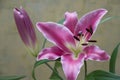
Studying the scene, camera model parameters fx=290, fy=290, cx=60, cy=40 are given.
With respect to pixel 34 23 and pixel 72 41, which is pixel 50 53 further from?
pixel 34 23

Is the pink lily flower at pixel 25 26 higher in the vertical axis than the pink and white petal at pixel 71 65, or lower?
higher

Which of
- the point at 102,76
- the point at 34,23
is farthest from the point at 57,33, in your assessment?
the point at 34,23

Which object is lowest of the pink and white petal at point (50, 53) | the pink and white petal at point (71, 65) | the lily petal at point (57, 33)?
the pink and white petal at point (71, 65)

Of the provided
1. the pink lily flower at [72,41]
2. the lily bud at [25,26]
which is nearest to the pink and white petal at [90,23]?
the pink lily flower at [72,41]

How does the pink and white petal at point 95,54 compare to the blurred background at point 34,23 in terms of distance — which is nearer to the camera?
the pink and white petal at point 95,54

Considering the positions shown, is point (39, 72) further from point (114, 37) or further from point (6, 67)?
point (114, 37)

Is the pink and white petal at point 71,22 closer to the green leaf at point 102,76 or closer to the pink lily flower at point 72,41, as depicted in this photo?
the pink lily flower at point 72,41

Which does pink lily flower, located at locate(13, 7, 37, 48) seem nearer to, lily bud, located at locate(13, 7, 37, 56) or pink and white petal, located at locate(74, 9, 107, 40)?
lily bud, located at locate(13, 7, 37, 56)

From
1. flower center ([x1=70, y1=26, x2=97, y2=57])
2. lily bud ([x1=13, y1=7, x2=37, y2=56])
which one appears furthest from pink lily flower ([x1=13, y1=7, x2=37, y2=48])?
flower center ([x1=70, y1=26, x2=97, y2=57])
